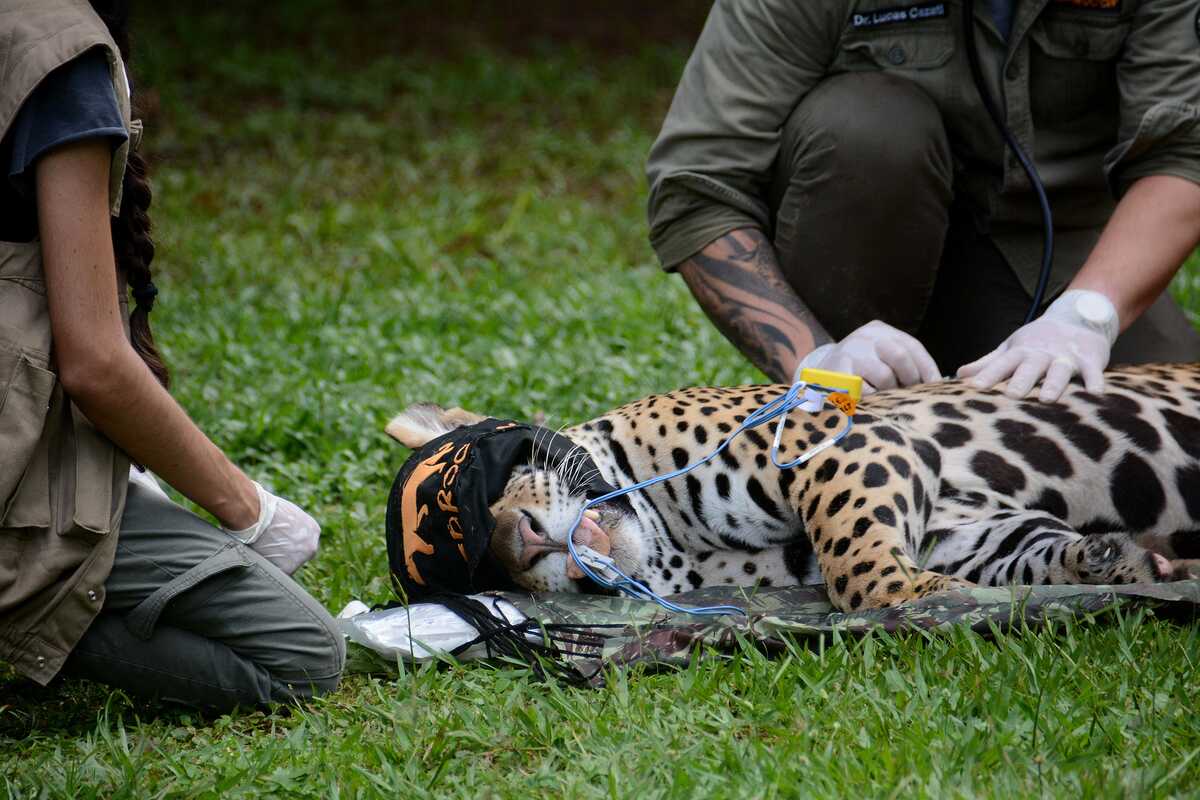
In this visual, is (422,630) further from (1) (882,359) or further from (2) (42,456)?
(1) (882,359)

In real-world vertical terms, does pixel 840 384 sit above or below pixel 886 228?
below

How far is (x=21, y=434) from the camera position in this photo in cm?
291

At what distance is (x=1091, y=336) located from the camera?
3840mm

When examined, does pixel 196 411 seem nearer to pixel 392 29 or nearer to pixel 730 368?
pixel 730 368

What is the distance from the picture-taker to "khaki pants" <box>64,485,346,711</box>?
3.20 m

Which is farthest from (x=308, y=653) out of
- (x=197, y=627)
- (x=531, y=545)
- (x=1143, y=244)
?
(x=1143, y=244)

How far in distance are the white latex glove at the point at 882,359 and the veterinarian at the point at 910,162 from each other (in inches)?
4.8

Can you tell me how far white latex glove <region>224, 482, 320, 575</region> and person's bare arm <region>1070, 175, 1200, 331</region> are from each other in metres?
2.28

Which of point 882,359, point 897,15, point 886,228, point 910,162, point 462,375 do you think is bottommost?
point 462,375

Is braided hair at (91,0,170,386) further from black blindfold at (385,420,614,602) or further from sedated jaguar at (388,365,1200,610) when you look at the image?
sedated jaguar at (388,365,1200,610)

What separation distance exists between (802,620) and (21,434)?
1.78m

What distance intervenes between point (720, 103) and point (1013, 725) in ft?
8.37

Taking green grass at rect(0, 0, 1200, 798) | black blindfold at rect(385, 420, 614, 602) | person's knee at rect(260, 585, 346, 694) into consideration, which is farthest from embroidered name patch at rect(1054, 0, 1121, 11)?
person's knee at rect(260, 585, 346, 694)

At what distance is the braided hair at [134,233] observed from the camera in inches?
123
